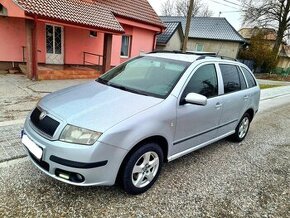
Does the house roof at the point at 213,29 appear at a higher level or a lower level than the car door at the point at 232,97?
higher

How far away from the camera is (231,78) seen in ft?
15.1

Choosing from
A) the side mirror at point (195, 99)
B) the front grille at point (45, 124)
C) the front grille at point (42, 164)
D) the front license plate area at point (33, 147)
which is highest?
the side mirror at point (195, 99)

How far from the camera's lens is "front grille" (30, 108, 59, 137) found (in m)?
2.74

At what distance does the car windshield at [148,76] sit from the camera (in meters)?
3.47

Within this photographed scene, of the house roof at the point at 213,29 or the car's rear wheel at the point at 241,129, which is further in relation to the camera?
the house roof at the point at 213,29

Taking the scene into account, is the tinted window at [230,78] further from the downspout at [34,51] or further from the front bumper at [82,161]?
the downspout at [34,51]

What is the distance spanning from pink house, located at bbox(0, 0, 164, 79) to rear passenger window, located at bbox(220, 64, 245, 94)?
738cm

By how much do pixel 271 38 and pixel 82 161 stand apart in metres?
41.0

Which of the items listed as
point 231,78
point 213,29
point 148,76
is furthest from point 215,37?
point 148,76

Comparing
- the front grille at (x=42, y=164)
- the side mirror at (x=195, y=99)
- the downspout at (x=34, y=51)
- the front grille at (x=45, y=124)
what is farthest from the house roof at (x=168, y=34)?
the front grille at (x=42, y=164)

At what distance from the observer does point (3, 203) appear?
2752mm

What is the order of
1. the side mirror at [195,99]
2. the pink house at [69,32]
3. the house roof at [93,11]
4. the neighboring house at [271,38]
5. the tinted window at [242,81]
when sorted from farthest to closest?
the neighboring house at [271,38]
the pink house at [69,32]
the house roof at [93,11]
the tinted window at [242,81]
the side mirror at [195,99]

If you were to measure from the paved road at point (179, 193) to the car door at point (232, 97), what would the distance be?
62 centimetres

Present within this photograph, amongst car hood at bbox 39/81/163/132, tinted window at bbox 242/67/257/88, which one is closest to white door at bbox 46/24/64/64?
car hood at bbox 39/81/163/132
